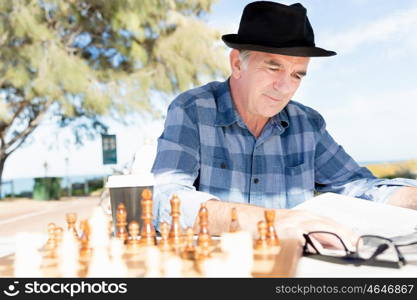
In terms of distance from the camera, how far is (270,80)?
150cm

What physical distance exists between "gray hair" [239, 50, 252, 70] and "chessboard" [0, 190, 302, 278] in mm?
663

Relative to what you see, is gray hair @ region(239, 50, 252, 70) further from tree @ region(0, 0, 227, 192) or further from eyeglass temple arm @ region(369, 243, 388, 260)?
tree @ region(0, 0, 227, 192)

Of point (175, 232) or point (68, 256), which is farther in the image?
point (175, 232)

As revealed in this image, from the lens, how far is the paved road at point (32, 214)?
8.47 metres

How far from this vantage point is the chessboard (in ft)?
2.33

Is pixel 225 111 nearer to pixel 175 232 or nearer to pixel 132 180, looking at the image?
pixel 132 180

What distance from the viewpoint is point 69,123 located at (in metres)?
12.7

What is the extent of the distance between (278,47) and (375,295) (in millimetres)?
868

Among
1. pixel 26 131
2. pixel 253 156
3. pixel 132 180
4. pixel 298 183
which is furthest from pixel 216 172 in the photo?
pixel 26 131

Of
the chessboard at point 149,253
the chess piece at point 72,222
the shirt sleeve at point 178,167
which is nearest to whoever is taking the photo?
the chessboard at point 149,253

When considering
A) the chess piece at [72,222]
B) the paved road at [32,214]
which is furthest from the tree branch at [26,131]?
the chess piece at [72,222]

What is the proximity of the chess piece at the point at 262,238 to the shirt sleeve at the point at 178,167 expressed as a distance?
1.07 ft

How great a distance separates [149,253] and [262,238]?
7.1 inches

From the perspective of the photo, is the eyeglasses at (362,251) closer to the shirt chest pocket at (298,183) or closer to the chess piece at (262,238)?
the chess piece at (262,238)
